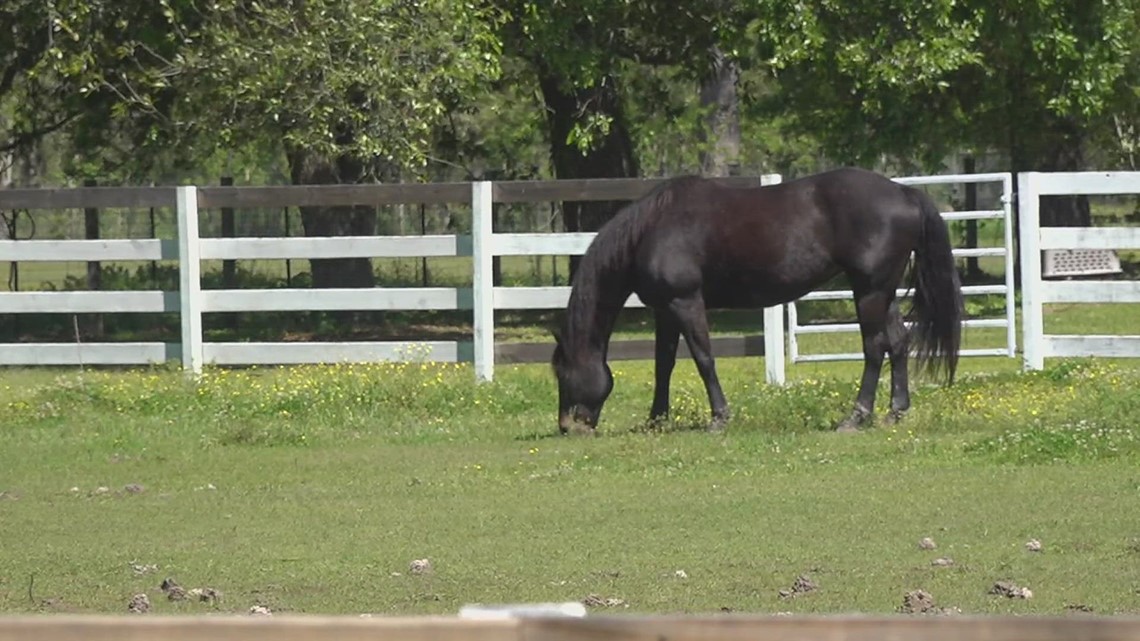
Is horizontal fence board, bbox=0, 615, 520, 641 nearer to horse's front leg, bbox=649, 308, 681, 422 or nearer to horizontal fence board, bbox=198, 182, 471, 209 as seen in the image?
horse's front leg, bbox=649, 308, 681, 422

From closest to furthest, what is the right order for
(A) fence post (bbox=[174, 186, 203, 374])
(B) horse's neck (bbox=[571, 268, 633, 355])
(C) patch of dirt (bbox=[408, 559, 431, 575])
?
(C) patch of dirt (bbox=[408, 559, 431, 575]), (B) horse's neck (bbox=[571, 268, 633, 355]), (A) fence post (bbox=[174, 186, 203, 374])

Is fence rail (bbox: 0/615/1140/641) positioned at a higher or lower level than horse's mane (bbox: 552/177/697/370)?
lower

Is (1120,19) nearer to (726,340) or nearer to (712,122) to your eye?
(726,340)

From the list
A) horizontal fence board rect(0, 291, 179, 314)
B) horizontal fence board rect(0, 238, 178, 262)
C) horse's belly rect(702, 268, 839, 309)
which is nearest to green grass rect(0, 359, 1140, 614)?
horse's belly rect(702, 268, 839, 309)

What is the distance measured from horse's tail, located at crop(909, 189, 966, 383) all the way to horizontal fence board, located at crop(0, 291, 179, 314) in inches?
313

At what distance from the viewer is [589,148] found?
24.6m

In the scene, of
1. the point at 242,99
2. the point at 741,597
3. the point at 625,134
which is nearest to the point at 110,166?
the point at 242,99

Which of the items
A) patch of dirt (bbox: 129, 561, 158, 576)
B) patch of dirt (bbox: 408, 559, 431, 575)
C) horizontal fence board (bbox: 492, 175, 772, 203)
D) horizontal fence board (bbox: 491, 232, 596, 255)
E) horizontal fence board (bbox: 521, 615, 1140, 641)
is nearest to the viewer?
horizontal fence board (bbox: 521, 615, 1140, 641)

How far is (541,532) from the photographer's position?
936 centimetres

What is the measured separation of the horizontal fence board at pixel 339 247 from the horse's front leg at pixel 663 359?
12.4ft

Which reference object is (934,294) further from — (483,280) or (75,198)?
(75,198)

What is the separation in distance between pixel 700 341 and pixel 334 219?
37.4 feet

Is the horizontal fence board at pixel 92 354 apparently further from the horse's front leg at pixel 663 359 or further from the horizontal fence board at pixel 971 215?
the horizontal fence board at pixel 971 215

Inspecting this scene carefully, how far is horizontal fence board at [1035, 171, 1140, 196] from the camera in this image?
52.4ft
